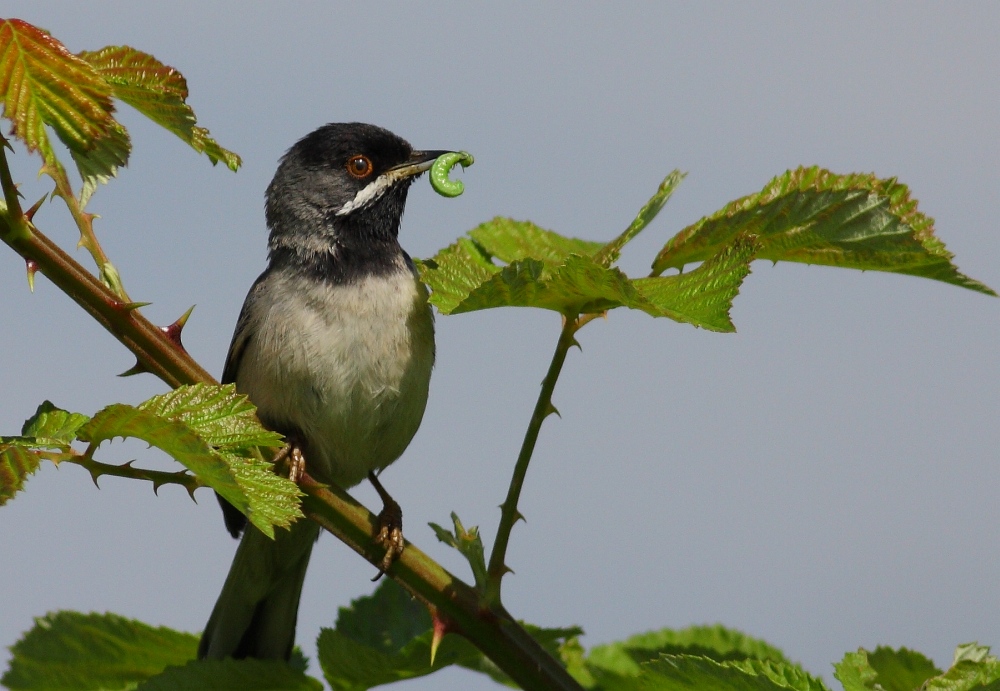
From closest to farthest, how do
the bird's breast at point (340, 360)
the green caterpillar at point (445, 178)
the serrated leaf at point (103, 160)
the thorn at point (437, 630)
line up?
1. the serrated leaf at point (103, 160)
2. the thorn at point (437, 630)
3. the green caterpillar at point (445, 178)
4. the bird's breast at point (340, 360)

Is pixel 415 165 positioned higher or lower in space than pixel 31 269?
higher

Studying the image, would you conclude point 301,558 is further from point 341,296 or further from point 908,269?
point 908,269

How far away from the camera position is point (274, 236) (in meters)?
5.96

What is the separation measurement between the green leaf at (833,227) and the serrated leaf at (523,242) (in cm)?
57

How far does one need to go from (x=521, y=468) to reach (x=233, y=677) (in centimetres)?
130

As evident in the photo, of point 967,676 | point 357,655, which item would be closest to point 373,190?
point 357,655

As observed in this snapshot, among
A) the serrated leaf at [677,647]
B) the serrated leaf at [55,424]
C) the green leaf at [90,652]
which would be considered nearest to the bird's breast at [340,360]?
the green leaf at [90,652]

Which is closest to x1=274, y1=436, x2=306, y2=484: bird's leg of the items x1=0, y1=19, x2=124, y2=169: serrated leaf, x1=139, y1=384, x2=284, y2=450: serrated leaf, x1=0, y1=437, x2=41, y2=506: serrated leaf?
x1=139, y1=384, x2=284, y2=450: serrated leaf

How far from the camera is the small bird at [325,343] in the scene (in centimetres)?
512

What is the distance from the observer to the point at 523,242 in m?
3.65

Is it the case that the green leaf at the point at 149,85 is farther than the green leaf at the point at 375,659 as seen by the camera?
No

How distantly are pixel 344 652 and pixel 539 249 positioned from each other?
4.78 ft

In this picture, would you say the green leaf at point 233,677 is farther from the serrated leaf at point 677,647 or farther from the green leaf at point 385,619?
the serrated leaf at point 677,647

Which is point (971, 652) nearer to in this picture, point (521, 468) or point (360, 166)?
point (521, 468)
